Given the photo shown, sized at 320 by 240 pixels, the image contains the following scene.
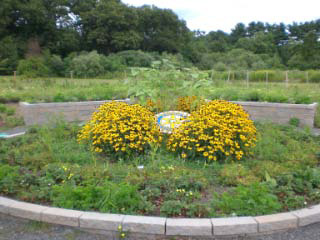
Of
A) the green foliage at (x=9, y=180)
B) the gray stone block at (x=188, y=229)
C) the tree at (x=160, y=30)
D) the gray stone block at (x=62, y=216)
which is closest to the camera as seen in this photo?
the gray stone block at (x=188, y=229)

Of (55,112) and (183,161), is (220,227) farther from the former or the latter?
(55,112)

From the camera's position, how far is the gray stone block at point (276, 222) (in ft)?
9.26

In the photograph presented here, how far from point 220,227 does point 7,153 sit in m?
3.39

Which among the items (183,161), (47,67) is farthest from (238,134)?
(47,67)

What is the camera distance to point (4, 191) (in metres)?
3.44

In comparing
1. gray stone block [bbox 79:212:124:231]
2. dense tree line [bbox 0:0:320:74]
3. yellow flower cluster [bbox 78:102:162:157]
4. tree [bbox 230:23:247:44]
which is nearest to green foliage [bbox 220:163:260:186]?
yellow flower cluster [bbox 78:102:162:157]

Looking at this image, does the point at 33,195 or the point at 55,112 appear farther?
the point at 55,112

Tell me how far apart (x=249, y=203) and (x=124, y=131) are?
2.02m

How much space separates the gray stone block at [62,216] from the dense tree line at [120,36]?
3083 centimetres

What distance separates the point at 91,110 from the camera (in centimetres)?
802

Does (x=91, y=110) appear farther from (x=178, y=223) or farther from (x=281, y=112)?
(x=178, y=223)

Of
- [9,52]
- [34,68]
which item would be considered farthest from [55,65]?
[9,52]

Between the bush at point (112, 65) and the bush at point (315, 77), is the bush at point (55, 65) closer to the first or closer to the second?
the bush at point (112, 65)

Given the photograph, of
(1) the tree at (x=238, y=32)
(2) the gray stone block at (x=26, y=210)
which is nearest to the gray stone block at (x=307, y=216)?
(2) the gray stone block at (x=26, y=210)
